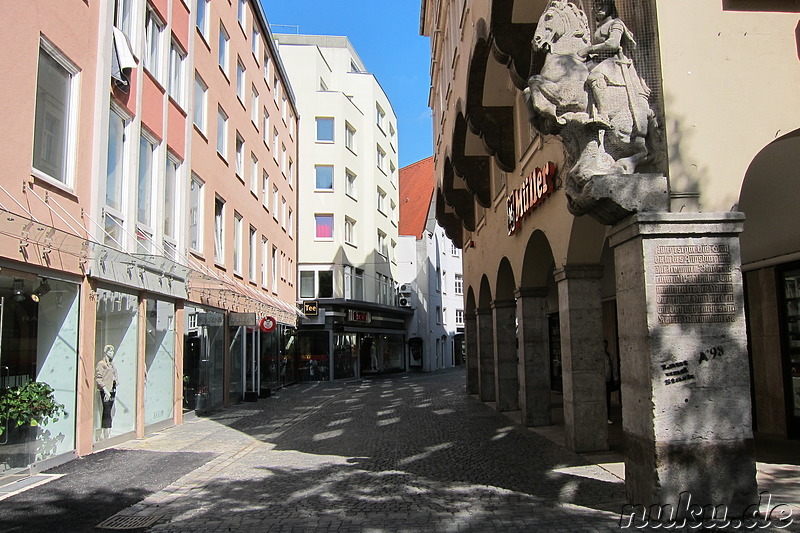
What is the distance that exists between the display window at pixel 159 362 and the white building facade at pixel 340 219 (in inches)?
695

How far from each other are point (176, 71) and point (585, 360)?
11.6 m

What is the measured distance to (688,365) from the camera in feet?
19.8

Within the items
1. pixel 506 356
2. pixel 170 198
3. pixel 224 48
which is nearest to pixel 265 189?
pixel 224 48

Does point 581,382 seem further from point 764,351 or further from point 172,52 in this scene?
point 172,52

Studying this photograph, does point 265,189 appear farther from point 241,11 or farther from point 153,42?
point 153,42

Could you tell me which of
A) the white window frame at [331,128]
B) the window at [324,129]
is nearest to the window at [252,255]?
the white window frame at [331,128]

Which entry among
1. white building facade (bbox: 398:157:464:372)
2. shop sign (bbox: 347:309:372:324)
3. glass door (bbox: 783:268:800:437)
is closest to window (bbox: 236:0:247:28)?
shop sign (bbox: 347:309:372:324)

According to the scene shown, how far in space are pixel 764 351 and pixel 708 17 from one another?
20.3ft

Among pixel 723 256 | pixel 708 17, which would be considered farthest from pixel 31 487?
pixel 708 17

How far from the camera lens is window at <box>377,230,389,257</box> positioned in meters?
42.3

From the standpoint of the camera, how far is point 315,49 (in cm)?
3875

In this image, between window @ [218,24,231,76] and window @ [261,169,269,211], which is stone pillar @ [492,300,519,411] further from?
window @ [261,169,269,211]

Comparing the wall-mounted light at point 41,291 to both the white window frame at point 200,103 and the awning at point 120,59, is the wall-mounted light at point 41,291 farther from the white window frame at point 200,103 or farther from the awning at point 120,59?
the white window frame at point 200,103

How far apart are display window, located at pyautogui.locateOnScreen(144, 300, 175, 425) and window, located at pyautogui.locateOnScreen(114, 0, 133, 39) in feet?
17.2
